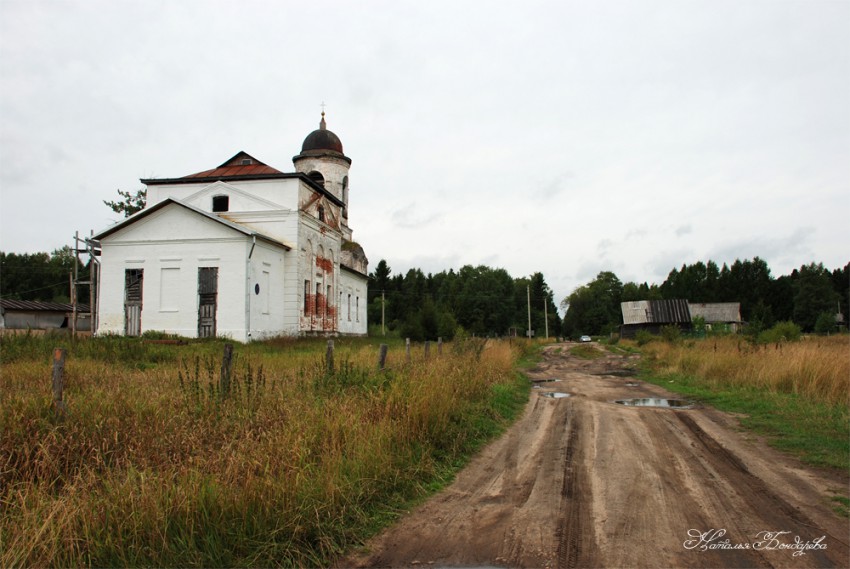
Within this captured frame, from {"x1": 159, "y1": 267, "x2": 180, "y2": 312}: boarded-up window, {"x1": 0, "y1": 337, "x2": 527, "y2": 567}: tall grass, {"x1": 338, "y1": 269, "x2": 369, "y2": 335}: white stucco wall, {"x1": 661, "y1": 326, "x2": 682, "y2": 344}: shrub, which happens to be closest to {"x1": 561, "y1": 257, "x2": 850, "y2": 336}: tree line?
{"x1": 661, "y1": 326, "x2": 682, "y2": 344}: shrub

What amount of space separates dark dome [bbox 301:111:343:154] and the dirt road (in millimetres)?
38110

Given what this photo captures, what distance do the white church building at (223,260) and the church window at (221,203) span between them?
6 cm

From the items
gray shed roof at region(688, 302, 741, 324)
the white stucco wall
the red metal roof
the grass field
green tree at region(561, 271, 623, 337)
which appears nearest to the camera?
the grass field

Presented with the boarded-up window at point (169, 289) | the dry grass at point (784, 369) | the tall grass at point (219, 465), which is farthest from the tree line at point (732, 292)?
the tall grass at point (219, 465)

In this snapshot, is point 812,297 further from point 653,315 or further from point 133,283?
point 133,283

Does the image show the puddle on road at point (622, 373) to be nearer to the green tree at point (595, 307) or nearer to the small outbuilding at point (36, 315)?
the small outbuilding at point (36, 315)

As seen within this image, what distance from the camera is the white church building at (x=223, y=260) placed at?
90.0ft

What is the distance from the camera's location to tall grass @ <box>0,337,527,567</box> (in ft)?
13.7

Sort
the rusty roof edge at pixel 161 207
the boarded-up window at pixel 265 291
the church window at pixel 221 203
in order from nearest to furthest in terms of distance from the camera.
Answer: the rusty roof edge at pixel 161 207 → the boarded-up window at pixel 265 291 → the church window at pixel 221 203

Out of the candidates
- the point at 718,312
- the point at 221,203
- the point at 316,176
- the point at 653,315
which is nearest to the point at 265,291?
the point at 221,203

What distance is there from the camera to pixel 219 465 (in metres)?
5.15

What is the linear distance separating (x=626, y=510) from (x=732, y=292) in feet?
321

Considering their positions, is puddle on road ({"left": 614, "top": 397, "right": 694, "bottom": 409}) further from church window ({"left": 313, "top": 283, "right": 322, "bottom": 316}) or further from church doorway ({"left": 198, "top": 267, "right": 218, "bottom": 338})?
church window ({"left": 313, "top": 283, "right": 322, "bottom": 316})

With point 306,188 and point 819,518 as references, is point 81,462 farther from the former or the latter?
point 306,188
